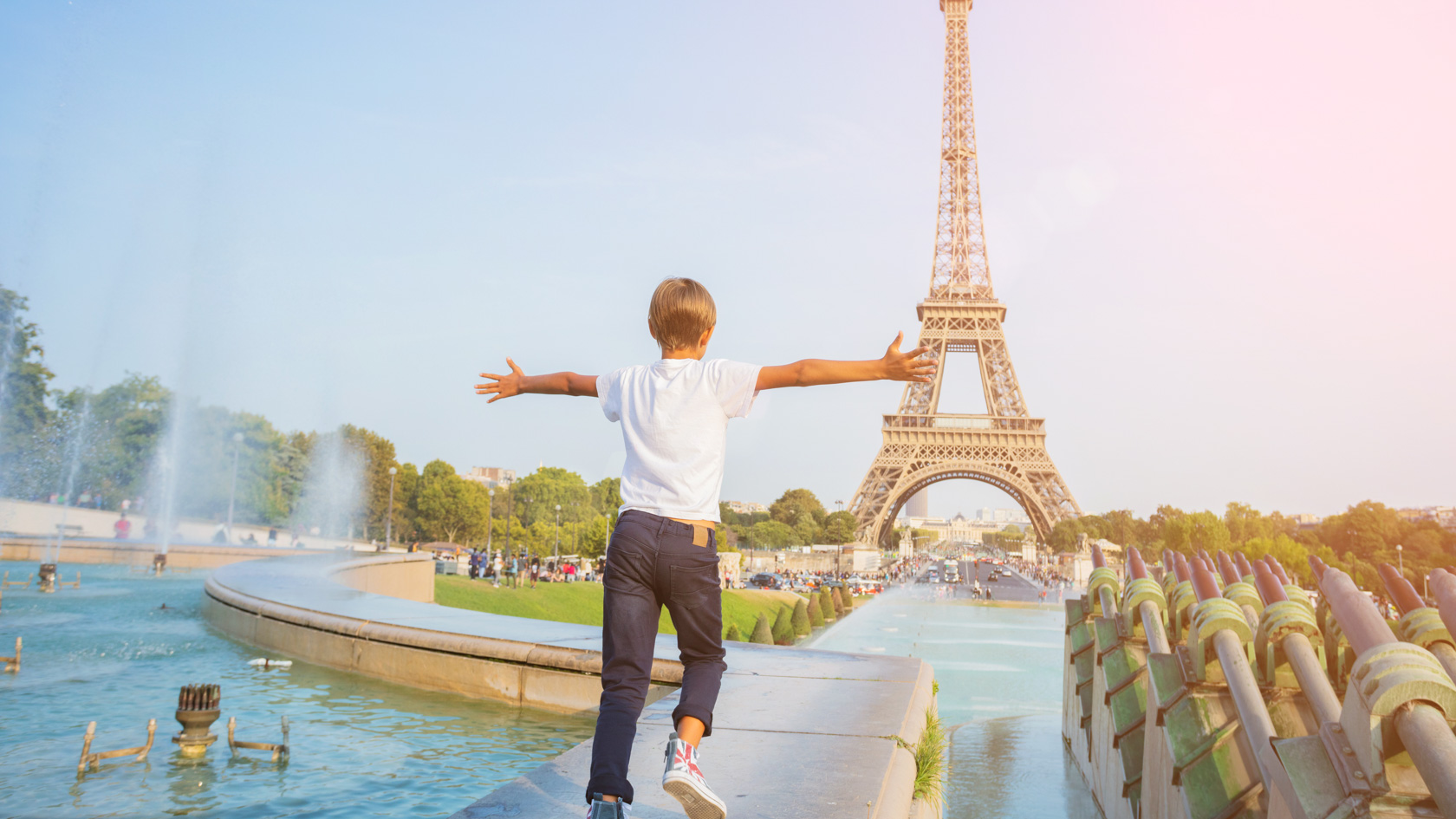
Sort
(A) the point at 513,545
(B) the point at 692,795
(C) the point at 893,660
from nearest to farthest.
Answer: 1. (B) the point at 692,795
2. (C) the point at 893,660
3. (A) the point at 513,545

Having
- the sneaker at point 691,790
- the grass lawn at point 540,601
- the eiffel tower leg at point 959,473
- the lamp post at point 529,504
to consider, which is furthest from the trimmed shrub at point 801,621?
the lamp post at point 529,504

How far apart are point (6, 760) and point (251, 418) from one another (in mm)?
50946

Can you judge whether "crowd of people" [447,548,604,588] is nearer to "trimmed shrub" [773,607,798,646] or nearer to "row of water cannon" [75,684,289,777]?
"trimmed shrub" [773,607,798,646]

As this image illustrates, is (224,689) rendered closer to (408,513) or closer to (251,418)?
(251,418)

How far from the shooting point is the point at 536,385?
3.23 meters

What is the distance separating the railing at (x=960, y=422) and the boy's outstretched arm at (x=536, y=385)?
5551 centimetres

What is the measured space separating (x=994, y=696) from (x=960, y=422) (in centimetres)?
4794

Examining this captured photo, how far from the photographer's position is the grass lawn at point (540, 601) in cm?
2498

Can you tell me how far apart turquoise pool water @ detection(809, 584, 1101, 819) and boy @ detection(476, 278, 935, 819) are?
262 cm

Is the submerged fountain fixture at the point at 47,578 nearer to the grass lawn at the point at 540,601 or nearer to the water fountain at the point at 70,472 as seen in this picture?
the water fountain at the point at 70,472

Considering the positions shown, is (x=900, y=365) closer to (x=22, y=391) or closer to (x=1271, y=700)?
(x=1271, y=700)

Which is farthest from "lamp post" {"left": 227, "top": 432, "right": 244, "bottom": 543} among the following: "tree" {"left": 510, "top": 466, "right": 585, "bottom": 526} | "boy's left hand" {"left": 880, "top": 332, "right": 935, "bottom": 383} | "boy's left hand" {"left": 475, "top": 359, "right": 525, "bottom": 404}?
"boy's left hand" {"left": 880, "top": 332, "right": 935, "bottom": 383}

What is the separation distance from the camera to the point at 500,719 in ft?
17.1

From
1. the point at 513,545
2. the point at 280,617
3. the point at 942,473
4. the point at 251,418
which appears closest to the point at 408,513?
the point at 513,545
